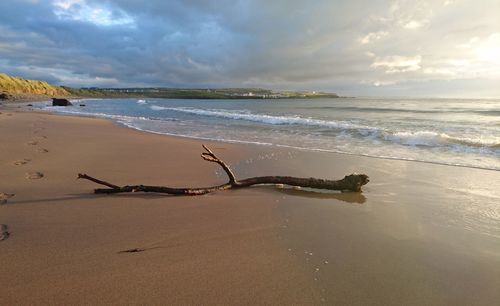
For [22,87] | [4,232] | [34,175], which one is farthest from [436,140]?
[22,87]

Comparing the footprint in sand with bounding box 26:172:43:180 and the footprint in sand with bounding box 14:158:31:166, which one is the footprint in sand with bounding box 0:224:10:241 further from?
the footprint in sand with bounding box 14:158:31:166

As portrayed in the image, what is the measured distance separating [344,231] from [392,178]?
3328 mm

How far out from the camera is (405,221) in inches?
167

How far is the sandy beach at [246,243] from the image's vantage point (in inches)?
100

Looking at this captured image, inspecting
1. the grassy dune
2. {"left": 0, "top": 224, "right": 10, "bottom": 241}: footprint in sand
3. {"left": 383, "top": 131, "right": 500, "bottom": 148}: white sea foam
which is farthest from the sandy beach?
the grassy dune

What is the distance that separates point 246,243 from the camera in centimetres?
347

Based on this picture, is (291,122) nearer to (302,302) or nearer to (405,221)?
(405,221)

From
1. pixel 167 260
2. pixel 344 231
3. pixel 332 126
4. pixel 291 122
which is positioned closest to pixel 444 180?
pixel 344 231

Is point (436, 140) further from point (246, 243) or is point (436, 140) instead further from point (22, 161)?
point (22, 161)

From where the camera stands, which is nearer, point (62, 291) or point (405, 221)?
point (62, 291)

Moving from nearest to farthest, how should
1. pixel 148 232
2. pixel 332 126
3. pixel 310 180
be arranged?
pixel 148 232
pixel 310 180
pixel 332 126

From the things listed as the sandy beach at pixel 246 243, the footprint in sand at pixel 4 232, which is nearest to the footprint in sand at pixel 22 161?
the sandy beach at pixel 246 243

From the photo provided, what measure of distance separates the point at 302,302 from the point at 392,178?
4.90m

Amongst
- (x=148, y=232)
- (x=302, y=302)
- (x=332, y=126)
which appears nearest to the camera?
(x=302, y=302)
